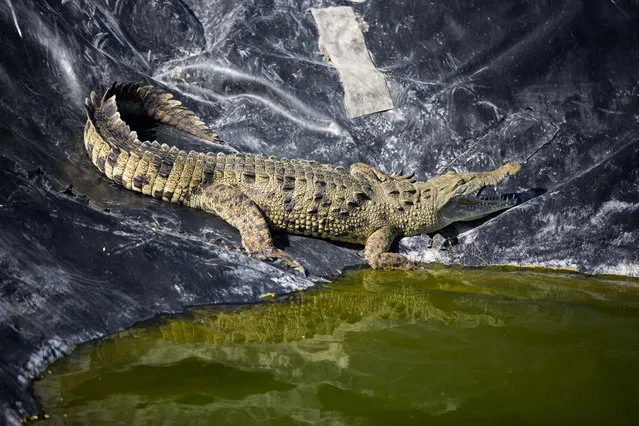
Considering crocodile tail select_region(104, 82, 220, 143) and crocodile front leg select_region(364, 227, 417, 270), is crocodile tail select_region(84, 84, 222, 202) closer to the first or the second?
crocodile tail select_region(104, 82, 220, 143)

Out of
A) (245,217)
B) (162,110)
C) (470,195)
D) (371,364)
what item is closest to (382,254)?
(470,195)

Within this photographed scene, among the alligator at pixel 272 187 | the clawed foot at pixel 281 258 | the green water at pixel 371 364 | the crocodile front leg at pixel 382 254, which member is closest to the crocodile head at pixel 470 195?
the alligator at pixel 272 187

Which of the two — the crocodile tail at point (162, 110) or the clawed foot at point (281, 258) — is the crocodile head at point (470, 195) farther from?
the crocodile tail at point (162, 110)

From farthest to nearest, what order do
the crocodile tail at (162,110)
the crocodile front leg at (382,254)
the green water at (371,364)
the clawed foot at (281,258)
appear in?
the crocodile tail at (162,110), the crocodile front leg at (382,254), the clawed foot at (281,258), the green water at (371,364)

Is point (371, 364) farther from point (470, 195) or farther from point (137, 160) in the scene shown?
point (137, 160)

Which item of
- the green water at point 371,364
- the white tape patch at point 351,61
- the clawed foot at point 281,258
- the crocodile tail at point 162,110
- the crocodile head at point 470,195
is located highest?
the white tape patch at point 351,61

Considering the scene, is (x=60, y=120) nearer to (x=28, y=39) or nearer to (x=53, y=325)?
(x=28, y=39)

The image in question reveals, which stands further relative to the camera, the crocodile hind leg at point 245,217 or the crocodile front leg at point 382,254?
the crocodile front leg at point 382,254

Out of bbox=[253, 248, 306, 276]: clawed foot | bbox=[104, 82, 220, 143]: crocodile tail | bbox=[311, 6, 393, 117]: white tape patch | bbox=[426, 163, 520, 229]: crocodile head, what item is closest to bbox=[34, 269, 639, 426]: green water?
bbox=[253, 248, 306, 276]: clawed foot
